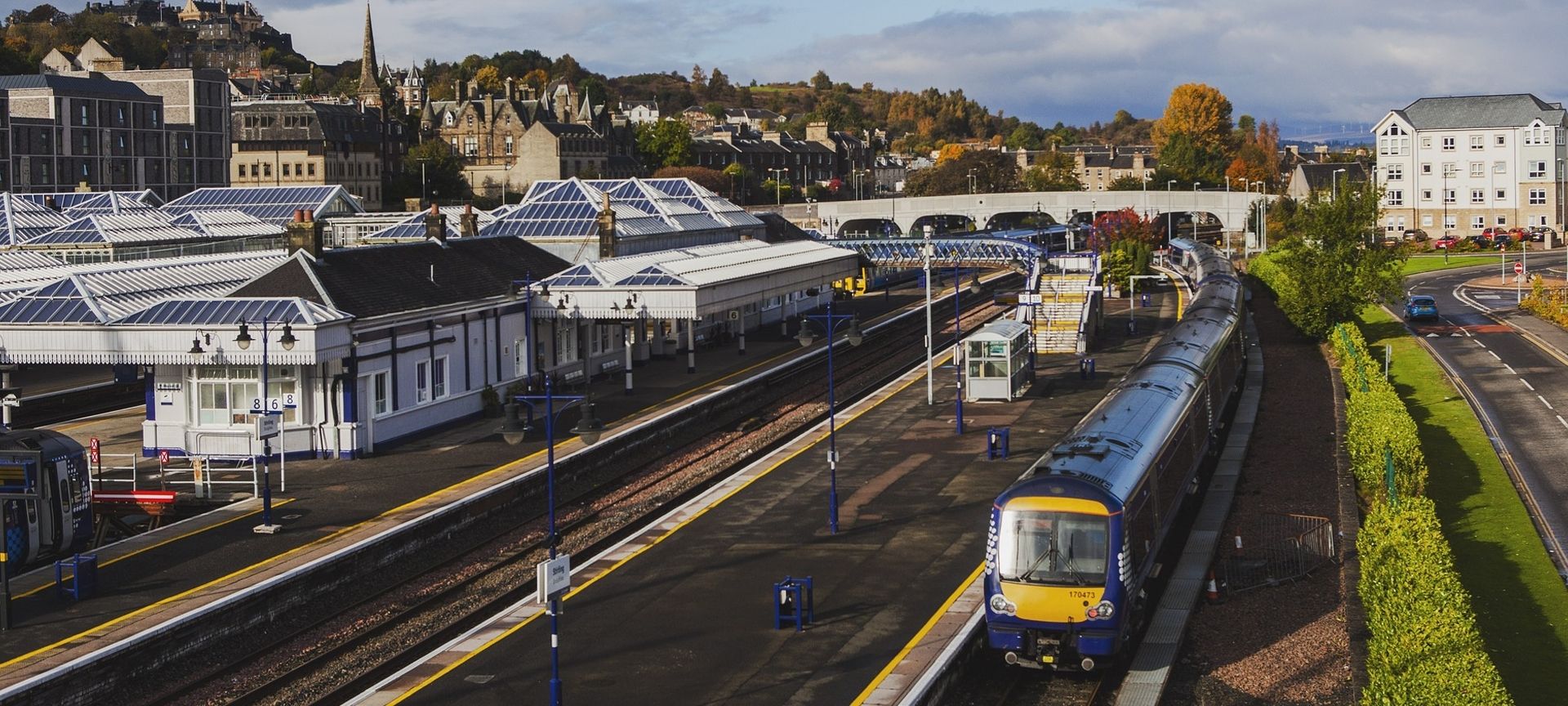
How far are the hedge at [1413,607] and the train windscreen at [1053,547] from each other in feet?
13.9

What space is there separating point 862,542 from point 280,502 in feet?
47.3

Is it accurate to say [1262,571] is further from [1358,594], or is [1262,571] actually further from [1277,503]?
[1277,503]

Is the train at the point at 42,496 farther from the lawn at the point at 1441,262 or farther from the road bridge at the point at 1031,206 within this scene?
the road bridge at the point at 1031,206

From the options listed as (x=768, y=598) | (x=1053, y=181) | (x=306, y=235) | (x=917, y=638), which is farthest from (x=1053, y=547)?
(x=1053, y=181)

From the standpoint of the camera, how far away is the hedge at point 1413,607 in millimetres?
19812

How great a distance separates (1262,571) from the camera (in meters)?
31.0

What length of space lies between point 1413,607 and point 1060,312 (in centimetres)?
5107

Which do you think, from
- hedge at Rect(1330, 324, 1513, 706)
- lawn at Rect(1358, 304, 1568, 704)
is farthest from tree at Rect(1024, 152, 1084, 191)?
hedge at Rect(1330, 324, 1513, 706)

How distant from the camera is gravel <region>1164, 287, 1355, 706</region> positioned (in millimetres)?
23859

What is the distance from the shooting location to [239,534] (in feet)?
112

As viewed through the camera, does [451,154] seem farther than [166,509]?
Yes

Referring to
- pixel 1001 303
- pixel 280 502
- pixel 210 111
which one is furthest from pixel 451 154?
pixel 280 502

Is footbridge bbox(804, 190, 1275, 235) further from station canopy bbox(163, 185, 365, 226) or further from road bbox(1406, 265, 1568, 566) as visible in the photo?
station canopy bbox(163, 185, 365, 226)

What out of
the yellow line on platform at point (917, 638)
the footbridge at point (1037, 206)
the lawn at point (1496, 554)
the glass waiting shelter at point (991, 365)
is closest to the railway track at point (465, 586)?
the glass waiting shelter at point (991, 365)
